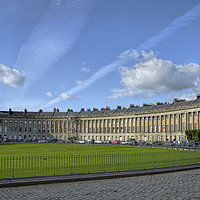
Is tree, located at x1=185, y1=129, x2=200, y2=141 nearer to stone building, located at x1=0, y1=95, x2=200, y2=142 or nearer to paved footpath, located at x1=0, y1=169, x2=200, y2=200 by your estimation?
stone building, located at x1=0, y1=95, x2=200, y2=142

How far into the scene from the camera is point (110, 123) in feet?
413

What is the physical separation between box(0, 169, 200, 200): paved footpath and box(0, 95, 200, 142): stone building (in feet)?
241

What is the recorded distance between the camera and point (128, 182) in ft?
60.8

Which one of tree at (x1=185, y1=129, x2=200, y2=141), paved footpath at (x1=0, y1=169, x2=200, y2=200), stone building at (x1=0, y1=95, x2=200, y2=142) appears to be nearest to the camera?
paved footpath at (x1=0, y1=169, x2=200, y2=200)

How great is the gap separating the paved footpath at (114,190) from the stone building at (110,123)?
73485 mm

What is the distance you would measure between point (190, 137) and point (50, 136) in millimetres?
79069

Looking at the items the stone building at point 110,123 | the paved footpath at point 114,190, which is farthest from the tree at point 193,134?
the paved footpath at point 114,190

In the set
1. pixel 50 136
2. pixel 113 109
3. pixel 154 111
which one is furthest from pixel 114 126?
pixel 50 136

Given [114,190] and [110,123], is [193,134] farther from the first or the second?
[114,190]

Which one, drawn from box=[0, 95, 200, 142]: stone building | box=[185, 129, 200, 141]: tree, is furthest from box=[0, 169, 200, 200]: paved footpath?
box=[0, 95, 200, 142]: stone building

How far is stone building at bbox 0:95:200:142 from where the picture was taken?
311ft

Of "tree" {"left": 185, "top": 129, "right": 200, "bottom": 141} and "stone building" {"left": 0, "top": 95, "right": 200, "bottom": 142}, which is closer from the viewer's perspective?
"tree" {"left": 185, "top": 129, "right": 200, "bottom": 141}

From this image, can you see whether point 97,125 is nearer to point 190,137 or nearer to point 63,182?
point 190,137

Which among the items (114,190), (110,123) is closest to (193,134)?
(110,123)
